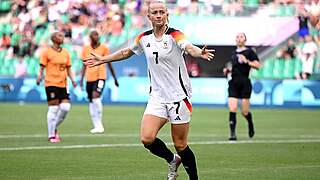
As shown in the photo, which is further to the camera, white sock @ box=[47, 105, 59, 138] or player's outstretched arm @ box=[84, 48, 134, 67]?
white sock @ box=[47, 105, 59, 138]

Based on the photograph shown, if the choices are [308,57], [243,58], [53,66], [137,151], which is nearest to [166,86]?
[137,151]

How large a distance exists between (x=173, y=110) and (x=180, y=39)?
0.87 meters

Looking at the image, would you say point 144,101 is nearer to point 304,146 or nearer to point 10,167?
point 304,146

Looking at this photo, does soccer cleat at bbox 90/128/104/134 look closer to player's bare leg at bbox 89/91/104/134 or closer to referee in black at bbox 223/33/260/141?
player's bare leg at bbox 89/91/104/134

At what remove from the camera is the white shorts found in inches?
412

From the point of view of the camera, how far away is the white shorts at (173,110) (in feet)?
34.3

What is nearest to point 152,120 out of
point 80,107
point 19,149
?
point 19,149

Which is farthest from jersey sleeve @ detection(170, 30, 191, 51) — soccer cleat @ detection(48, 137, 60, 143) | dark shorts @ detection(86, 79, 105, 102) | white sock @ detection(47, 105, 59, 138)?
dark shorts @ detection(86, 79, 105, 102)

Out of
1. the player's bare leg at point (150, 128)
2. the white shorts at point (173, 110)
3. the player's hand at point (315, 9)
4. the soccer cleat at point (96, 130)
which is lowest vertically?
the soccer cleat at point (96, 130)

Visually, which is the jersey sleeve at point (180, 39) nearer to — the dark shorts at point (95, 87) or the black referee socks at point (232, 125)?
the black referee socks at point (232, 125)

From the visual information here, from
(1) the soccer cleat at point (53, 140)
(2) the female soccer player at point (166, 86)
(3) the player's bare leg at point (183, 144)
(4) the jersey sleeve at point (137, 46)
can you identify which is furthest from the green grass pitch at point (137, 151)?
(4) the jersey sleeve at point (137, 46)

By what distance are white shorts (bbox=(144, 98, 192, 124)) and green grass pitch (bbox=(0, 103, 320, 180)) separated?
133cm

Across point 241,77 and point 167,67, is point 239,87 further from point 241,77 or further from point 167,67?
point 167,67

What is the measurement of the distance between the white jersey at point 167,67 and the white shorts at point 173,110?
0.05m
